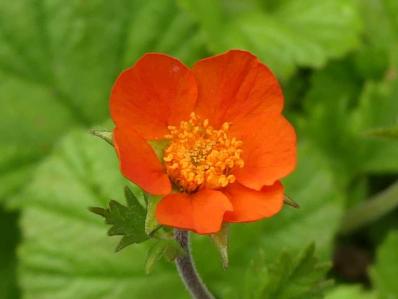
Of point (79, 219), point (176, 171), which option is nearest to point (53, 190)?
point (79, 219)

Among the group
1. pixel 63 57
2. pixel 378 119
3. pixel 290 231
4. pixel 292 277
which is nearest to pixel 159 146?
pixel 292 277

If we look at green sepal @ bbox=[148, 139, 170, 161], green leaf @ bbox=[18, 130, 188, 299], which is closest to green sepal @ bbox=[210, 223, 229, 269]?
green sepal @ bbox=[148, 139, 170, 161]

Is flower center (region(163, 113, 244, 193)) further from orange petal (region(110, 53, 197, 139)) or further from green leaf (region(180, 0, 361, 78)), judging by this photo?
green leaf (region(180, 0, 361, 78))

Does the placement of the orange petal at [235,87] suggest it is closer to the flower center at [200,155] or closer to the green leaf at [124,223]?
the flower center at [200,155]

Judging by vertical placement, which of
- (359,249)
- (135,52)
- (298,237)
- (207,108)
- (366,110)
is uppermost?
(207,108)

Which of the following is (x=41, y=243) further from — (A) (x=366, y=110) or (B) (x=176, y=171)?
(A) (x=366, y=110)

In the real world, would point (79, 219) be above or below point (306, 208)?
above
